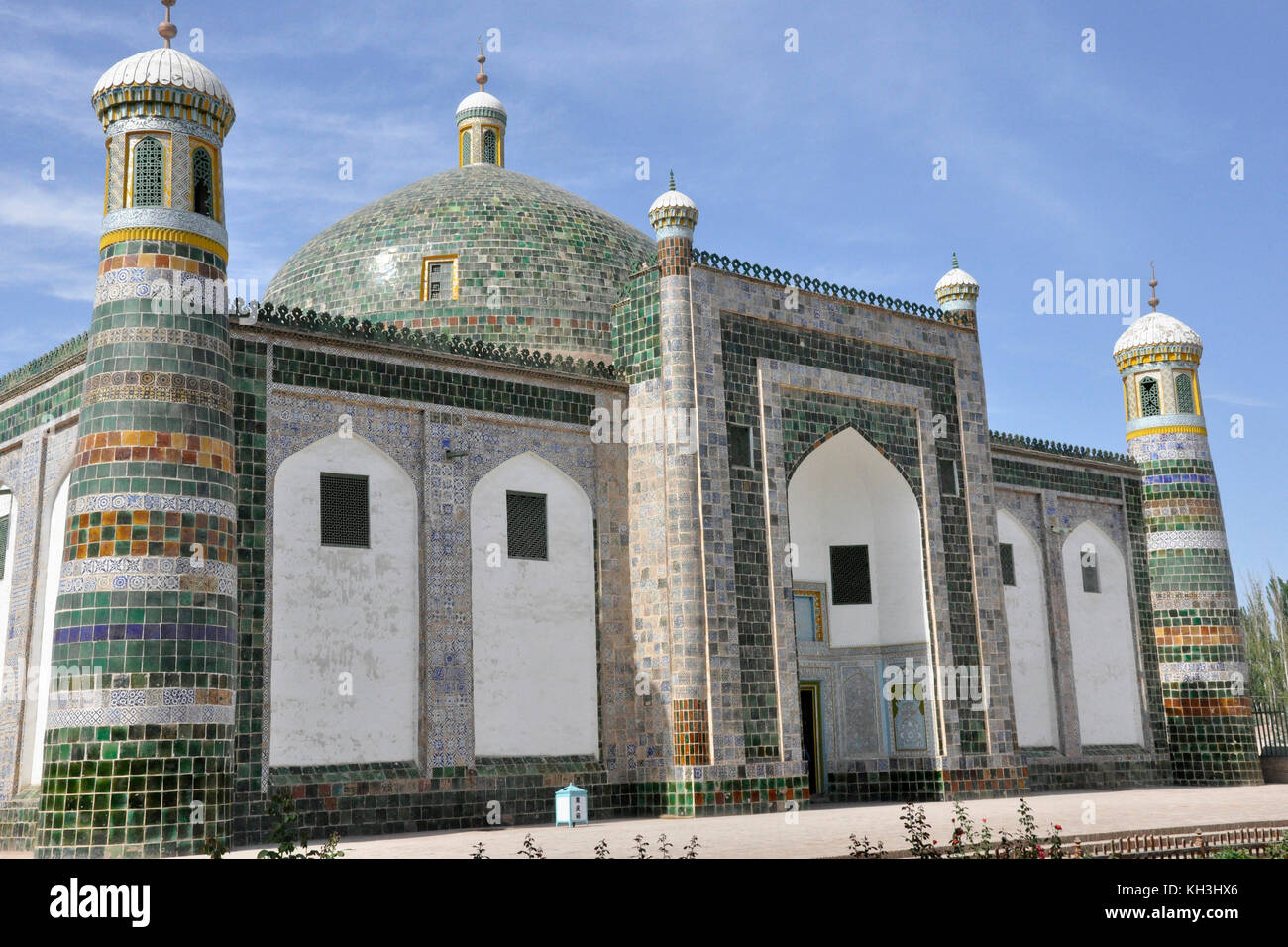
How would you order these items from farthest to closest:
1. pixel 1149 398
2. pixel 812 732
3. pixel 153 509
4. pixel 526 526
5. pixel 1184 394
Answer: pixel 1149 398 < pixel 1184 394 < pixel 812 732 < pixel 526 526 < pixel 153 509

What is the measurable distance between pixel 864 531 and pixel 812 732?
3360 millimetres

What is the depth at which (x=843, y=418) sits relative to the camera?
1989 cm

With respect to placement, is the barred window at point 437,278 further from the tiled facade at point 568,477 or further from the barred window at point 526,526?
the barred window at point 526,526

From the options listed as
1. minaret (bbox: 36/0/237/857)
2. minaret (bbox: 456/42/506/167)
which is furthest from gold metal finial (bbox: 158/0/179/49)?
minaret (bbox: 456/42/506/167)

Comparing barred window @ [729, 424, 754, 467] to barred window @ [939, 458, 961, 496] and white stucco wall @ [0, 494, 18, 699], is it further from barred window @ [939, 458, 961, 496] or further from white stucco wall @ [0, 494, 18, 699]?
white stucco wall @ [0, 494, 18, 699]

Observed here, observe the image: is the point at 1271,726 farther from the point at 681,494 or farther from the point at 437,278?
the point at 437,278

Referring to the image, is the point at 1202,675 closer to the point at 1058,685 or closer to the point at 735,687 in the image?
the point at 1058,685

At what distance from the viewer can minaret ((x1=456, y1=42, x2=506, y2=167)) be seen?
24750 mm

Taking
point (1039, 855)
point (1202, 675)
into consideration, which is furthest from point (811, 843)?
point (1202, 675)

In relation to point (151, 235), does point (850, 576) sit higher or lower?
lower

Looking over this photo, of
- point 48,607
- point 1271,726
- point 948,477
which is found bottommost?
point 1271,726

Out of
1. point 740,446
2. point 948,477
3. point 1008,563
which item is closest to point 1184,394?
point 1008,563

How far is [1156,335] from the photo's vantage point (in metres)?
25.9

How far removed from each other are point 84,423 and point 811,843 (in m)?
8.54
